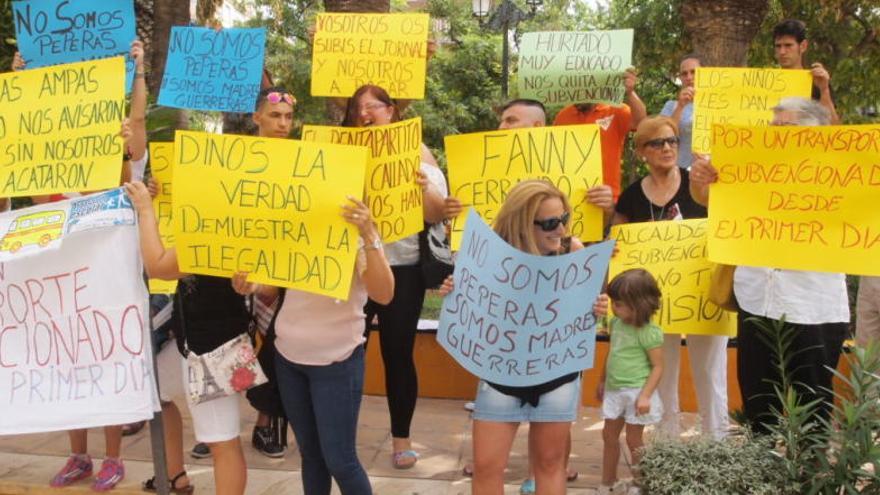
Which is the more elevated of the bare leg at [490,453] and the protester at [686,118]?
the protester at [686,118]

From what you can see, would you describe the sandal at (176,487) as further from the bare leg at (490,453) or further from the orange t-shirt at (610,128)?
the orange t-shirt at (610,128)

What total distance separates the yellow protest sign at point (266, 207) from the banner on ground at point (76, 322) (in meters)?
0.35

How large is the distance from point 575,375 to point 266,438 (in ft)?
7.59

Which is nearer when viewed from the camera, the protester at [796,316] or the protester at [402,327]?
the protester at [796,316]

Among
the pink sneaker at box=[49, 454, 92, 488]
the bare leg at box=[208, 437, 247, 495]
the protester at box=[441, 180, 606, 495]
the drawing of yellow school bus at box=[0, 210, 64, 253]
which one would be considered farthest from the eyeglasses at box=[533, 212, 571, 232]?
the pink sneaker at box=[49, 454, 92, 488]

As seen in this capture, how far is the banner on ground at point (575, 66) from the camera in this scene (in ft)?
15.4

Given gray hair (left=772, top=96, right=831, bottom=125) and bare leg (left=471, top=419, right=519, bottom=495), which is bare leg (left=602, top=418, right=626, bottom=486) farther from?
gray hair (left=772, top=96, right=831, bottom=125)

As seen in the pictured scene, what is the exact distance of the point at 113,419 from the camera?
11.1 ft

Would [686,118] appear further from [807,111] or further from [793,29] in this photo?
[807,111]

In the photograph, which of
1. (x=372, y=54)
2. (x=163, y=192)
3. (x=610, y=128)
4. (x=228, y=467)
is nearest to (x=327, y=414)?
(x=228, y=467)

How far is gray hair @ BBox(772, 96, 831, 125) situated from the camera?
354 cm

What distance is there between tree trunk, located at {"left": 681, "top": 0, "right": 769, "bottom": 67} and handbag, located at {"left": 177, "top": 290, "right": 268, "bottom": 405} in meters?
4.77

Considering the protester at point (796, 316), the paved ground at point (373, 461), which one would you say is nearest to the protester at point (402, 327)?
the paved ground at point (373, 461)

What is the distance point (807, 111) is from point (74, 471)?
392 centimetres
